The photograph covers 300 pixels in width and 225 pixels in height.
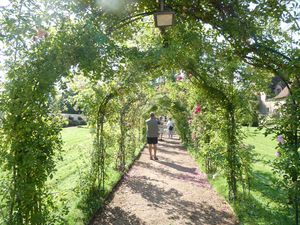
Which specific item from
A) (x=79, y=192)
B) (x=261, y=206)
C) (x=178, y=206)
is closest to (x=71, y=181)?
(x=79, y=192)

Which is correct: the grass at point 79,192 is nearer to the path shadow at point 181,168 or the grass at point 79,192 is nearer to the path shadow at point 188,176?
the path shadow at point 188,176

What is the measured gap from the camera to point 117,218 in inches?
223

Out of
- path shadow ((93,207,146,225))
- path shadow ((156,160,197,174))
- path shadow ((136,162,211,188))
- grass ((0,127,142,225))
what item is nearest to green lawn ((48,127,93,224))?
grass ((0,127,142,225))

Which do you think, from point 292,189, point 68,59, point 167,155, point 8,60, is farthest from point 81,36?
point 167,155

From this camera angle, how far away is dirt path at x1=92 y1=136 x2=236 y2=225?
566 centimetres

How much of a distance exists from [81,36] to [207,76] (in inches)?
125

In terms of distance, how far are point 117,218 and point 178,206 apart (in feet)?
4.57

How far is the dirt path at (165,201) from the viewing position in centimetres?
566

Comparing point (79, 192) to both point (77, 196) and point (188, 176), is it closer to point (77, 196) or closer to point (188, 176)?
point (77, 196)

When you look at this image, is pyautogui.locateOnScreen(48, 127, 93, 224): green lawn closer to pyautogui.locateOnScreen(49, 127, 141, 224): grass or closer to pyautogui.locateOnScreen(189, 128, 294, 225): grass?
pyautogui.locateOnScreen(49, 127, 141, 224): grass

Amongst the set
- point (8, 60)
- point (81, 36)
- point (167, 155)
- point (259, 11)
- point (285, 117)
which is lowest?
point (167, 155)

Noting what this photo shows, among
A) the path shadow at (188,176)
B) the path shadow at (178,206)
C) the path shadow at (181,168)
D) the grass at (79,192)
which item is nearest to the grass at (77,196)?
the grass at (79,192)

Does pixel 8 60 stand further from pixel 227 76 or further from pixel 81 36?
pixel 227 76

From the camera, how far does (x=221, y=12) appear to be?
A: 468cm
